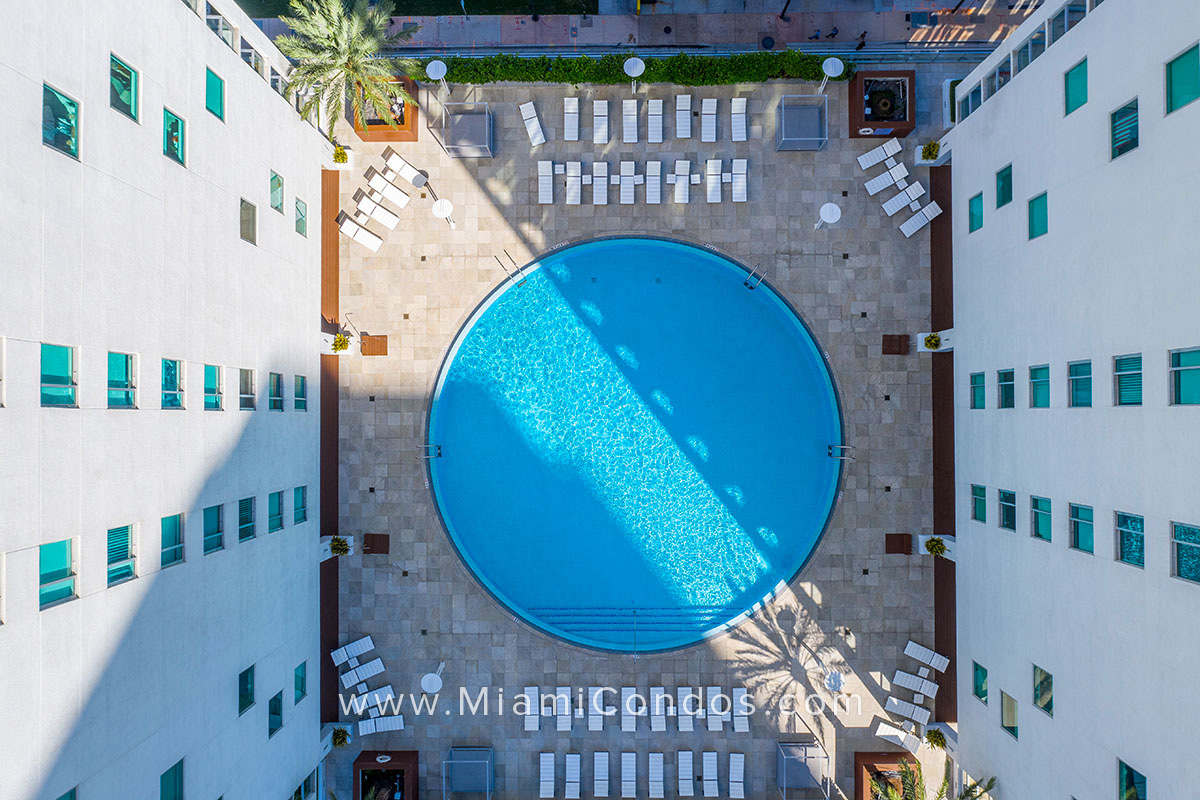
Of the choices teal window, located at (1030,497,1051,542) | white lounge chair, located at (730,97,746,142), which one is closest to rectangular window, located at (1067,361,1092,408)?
teal window, located at (1030,497,1051,542)

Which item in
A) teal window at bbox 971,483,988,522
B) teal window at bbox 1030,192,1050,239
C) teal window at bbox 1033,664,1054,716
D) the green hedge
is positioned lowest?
teal window at bbox 1033,664,1054,716

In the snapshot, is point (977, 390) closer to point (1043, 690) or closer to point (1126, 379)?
point (1126, 379)

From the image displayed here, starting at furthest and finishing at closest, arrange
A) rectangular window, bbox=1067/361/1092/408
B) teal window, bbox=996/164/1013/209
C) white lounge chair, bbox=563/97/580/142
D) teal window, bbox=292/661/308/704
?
white lounge chair, bbox=563/97/580/142
teal window, bbox=292/661/308/704
teal window, bbox=996/164/1013/209
rectangular window, bbox=1067/361/1092/408

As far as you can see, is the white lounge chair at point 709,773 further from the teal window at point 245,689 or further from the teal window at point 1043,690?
the teal window at point 245,689

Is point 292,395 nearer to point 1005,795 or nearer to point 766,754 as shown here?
point 766,754

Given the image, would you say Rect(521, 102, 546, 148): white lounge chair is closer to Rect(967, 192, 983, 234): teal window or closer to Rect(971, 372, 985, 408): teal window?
Rect(967, 192, 983, 234): teal window
